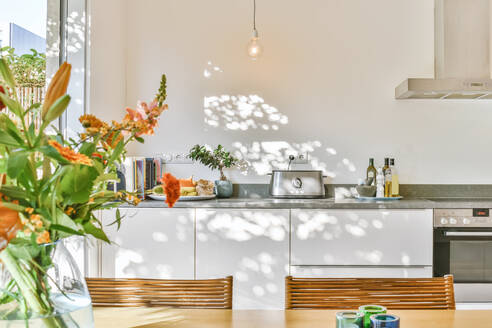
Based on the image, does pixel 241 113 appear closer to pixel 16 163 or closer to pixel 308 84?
pixel 308 84

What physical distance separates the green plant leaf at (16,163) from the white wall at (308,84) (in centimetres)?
274

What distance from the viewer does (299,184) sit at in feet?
10.2

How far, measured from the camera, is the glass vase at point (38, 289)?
733 millimetres

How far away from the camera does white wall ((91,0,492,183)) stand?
338 cm

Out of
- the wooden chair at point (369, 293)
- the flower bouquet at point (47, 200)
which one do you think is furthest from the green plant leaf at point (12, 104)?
the wooden chair at point (369, 293)

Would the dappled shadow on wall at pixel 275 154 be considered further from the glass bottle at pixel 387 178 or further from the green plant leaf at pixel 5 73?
the green plant leaf at pixel 5 73

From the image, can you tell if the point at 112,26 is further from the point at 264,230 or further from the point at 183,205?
the point at 264,230

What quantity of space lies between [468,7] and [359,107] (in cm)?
101

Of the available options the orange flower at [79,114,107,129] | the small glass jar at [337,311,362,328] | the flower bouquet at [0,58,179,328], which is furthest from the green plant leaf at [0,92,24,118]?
the small glass jar at [337,311,362,328]

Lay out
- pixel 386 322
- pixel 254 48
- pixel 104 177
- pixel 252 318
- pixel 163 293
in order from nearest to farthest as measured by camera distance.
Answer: pixel 104 177 < pixel 386 322 < pixel 252 318 < pixel 163 293 < pixel 254 48

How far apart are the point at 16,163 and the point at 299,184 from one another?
2.56 metres

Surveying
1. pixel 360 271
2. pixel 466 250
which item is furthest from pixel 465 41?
pixel 360 271

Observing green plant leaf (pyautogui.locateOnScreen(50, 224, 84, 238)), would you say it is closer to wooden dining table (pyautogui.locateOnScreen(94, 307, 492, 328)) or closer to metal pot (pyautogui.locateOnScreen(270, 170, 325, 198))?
wooden dining table (pyautogui.locateOnScreen(94, 307, 492, 328))

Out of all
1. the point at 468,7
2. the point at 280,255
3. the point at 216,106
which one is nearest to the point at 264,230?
the point at 280,255
